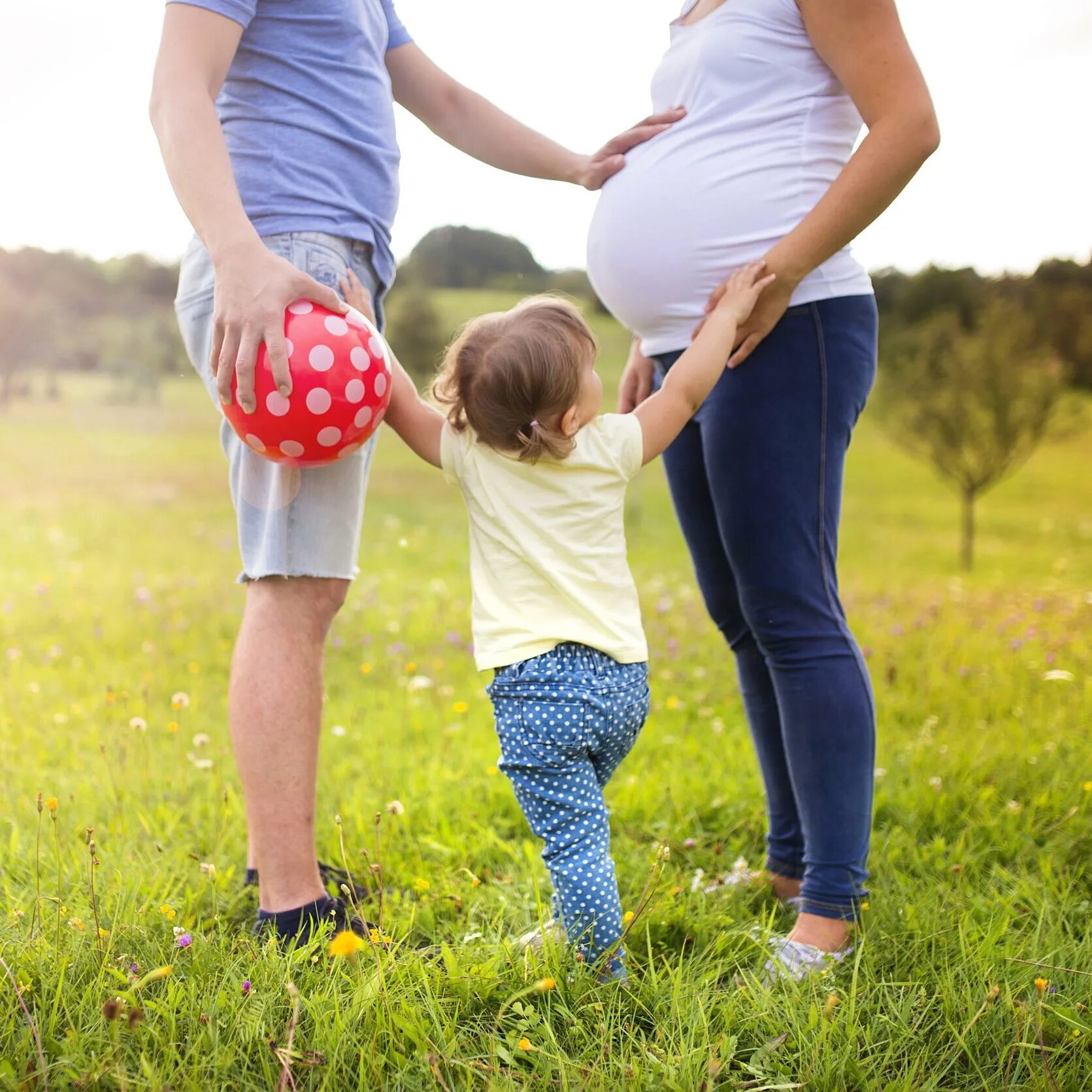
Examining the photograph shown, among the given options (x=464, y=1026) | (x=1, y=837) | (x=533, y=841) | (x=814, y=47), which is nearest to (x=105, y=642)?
(x=1, y=837)

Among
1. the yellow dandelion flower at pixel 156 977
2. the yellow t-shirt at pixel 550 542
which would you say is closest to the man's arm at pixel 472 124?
the yellow t-shirt at pixel 550 542

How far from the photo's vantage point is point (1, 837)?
8.23 ft

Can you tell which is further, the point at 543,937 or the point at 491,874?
the point at 491,874

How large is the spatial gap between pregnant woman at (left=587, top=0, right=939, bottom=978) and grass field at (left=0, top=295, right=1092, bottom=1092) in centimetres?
27

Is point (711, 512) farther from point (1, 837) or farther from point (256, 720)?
point (1, 837)

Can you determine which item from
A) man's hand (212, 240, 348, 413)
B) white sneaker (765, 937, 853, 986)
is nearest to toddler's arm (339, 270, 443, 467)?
man's hand (212, 240, 348, 413)

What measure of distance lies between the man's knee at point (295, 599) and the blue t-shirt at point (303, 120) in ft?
2.14

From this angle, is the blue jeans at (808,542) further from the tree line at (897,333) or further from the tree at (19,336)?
the tree at (19,336)

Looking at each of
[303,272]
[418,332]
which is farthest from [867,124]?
[418,332]

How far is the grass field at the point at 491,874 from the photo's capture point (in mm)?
1536

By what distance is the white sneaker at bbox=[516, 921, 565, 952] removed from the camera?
1.76 m

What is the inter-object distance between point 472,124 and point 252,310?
115cm

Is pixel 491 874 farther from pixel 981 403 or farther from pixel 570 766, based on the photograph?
pixel 981 403

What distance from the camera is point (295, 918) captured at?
1.90m
